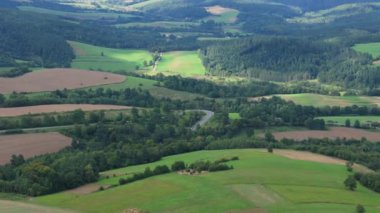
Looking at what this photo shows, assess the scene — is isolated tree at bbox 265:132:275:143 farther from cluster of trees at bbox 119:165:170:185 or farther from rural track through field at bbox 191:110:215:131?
cluster of trees at bbox 119:165:170:185

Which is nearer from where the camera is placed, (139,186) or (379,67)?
(139,186)

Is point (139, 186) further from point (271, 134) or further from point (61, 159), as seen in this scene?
point (271, 134)

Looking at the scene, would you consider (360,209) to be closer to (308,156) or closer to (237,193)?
(237,193)

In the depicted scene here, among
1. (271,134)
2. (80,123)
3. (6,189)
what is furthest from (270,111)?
(6,189)

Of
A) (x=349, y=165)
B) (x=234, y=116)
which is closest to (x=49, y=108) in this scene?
(x=234, y=116)

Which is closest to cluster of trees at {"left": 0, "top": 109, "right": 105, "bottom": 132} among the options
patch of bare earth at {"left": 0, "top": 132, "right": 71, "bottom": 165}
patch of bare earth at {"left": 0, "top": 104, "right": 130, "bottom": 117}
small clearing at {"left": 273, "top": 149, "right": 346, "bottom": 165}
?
patch of bare earth at {"left": 0, "top": 104, "right": 130, "bottom": 117}
